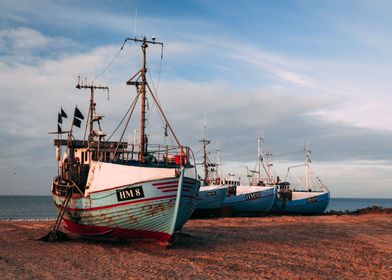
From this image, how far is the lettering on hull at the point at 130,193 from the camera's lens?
1820 centimetres

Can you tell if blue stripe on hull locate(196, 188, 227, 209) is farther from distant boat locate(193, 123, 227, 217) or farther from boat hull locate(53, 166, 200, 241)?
boat hull locate(53, 166, 200, 241)

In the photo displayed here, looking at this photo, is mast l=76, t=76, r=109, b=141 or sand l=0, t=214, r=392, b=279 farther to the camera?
mast l=76, t=76, r=109, b=141

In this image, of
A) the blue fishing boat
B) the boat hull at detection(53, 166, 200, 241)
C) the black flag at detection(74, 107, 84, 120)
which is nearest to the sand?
the boat hull at detection(53, 166, 200, 241)

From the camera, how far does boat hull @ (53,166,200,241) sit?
18.1m

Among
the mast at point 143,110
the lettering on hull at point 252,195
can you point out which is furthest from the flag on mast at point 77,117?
the lettering on hull at point 252,195

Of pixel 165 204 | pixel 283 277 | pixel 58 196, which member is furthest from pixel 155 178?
pixel 58 196

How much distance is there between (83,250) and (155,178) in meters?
4.45

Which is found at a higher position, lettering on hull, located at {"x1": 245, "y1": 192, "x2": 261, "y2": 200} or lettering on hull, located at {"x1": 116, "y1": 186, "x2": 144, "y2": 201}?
lettering on hull, located at {"x1": 116, "y1": 186, "x2": 144, "y2": 201}

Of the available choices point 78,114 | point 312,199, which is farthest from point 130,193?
point 312,199

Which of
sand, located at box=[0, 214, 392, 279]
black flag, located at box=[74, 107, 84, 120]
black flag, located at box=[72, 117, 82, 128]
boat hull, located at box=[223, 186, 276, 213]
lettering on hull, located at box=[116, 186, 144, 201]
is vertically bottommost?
sand, located at box=[0, 214, 392, 279]

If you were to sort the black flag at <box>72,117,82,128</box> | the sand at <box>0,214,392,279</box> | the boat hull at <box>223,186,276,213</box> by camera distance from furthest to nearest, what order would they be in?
the boat hull at <box>223,186,276,213</box> → the black flag at <box>72,117,82,128</box> → the sand at <box>0,214,392,279</box>

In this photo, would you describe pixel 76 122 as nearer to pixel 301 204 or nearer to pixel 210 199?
pixel 210 199

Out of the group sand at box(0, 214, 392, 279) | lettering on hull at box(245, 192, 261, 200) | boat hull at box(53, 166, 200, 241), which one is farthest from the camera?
lettering on hull at box(245, 192, 261, 200)

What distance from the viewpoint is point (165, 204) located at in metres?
18.1
